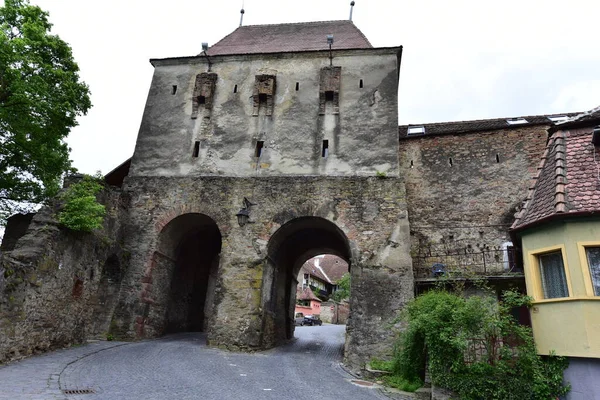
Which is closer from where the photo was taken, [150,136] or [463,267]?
[463,267]

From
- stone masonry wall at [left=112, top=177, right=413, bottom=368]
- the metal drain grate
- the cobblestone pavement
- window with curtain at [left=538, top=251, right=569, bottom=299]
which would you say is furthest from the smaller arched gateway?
window with curtain at [left=538, top=251, right=569, bottom=299]

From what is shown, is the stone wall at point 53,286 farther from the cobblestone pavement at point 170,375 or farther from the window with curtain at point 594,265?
the window with curtain at point 594,265

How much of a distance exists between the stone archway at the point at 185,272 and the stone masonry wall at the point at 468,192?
8313 millimetres

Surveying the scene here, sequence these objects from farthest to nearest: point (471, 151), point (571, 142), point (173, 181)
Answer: point (471, 151) → point (173, 181) → point (571, 142)

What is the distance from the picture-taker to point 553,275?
8.48 metres

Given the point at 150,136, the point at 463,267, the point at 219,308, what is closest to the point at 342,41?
the point at 150,136

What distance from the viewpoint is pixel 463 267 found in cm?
1483

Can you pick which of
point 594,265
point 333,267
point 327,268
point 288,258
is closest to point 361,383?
point 594,265

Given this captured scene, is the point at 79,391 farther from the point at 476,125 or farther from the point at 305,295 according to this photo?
the point at 305,295

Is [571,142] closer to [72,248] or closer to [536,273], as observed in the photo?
[536,273]

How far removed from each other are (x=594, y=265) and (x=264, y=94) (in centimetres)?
1252

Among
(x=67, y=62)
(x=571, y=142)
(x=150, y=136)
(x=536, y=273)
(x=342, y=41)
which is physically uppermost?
(x=342, y=41)

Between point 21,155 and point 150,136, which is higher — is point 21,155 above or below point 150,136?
below

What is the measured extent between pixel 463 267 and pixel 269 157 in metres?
8.33
